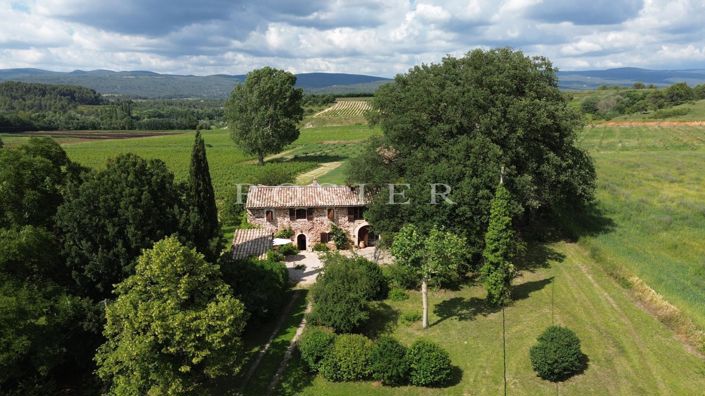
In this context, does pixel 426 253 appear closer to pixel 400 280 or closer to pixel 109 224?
pixel 400 280

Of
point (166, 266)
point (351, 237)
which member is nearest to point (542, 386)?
point (166, 266)

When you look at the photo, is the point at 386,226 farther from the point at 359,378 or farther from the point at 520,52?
the point at 520,52

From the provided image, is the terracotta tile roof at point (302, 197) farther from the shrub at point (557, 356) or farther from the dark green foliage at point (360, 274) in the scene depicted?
the shrub at point (557, 356)

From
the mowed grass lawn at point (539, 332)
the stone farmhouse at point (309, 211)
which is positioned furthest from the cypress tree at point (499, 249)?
the stone farmhouse at point (309, 211)

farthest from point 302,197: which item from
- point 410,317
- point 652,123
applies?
point 652,123

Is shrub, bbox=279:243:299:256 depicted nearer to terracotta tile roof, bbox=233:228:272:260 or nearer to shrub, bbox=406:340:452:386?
terracotta tile roof, bbox=233:228:272:260

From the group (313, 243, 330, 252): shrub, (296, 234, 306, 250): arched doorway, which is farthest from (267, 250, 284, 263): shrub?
(313, 243, 330, 252): shrub
